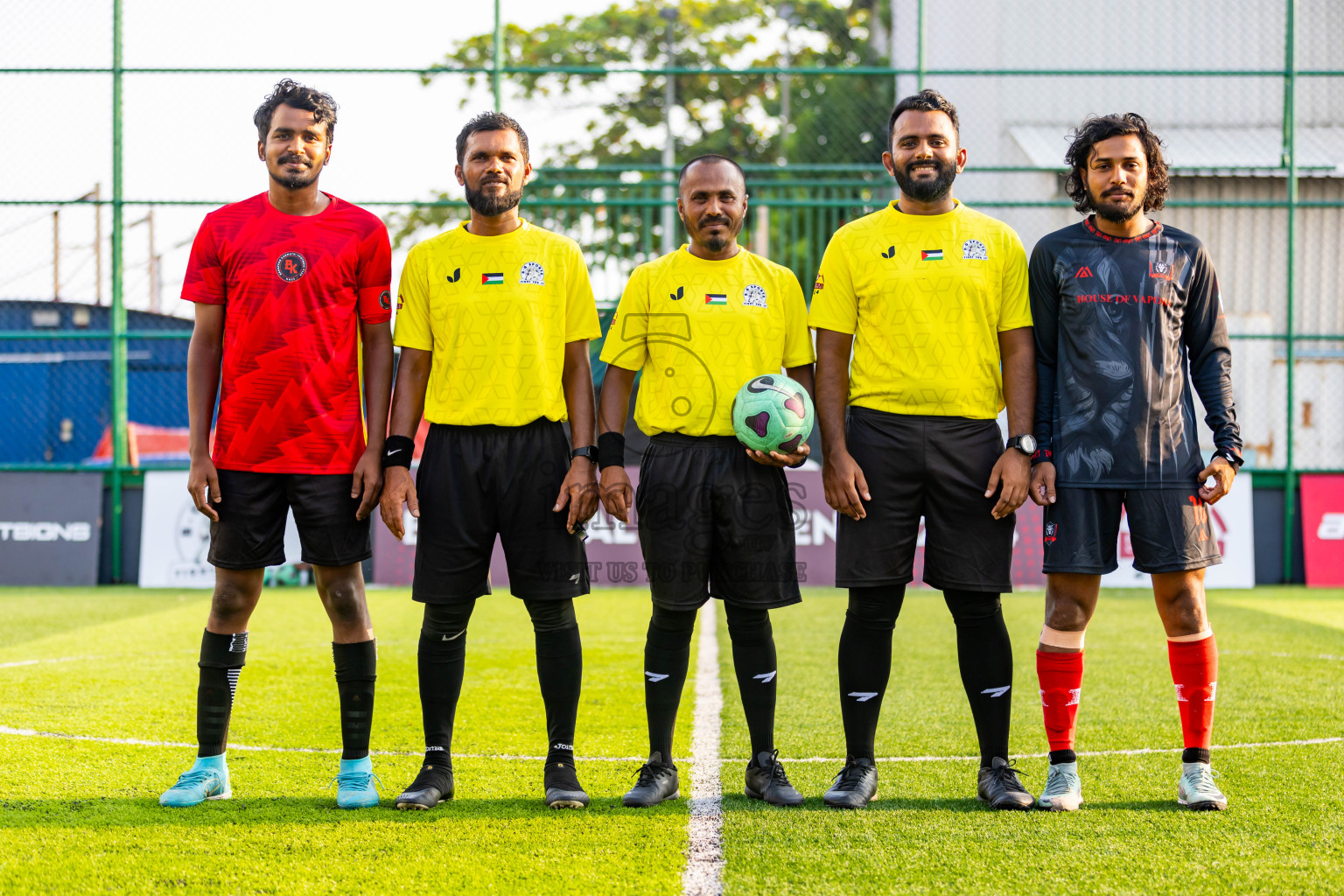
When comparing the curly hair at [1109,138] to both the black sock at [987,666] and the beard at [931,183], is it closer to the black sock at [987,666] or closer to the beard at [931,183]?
the beard at [931,183]

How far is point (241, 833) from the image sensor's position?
3.22 meters

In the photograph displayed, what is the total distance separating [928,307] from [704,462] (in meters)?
0.84

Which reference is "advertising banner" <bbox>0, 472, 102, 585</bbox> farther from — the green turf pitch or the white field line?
the white field line

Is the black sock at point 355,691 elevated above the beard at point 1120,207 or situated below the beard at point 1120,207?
below

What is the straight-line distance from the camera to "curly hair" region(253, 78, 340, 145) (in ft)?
12.1

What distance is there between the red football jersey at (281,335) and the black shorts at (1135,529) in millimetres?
2198

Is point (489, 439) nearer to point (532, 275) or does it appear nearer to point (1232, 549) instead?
point (532, 275)

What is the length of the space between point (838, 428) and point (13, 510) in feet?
32.4

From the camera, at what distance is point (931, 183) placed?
368 cm

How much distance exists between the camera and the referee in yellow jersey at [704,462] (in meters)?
3.64

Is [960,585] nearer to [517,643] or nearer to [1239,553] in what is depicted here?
[517,643]

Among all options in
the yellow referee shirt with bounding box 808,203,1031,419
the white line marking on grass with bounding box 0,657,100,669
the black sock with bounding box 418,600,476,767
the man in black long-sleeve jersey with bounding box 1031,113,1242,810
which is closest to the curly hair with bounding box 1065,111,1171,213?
the man in black long-sleeve jersey with bounding box 1031,113,1242,810

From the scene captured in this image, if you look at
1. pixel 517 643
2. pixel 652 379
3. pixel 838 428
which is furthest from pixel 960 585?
pixel 517 643

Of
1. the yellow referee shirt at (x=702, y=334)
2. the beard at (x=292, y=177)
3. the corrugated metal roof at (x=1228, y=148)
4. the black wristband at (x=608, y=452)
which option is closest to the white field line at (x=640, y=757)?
the black wristband at (x=608, y=452)
